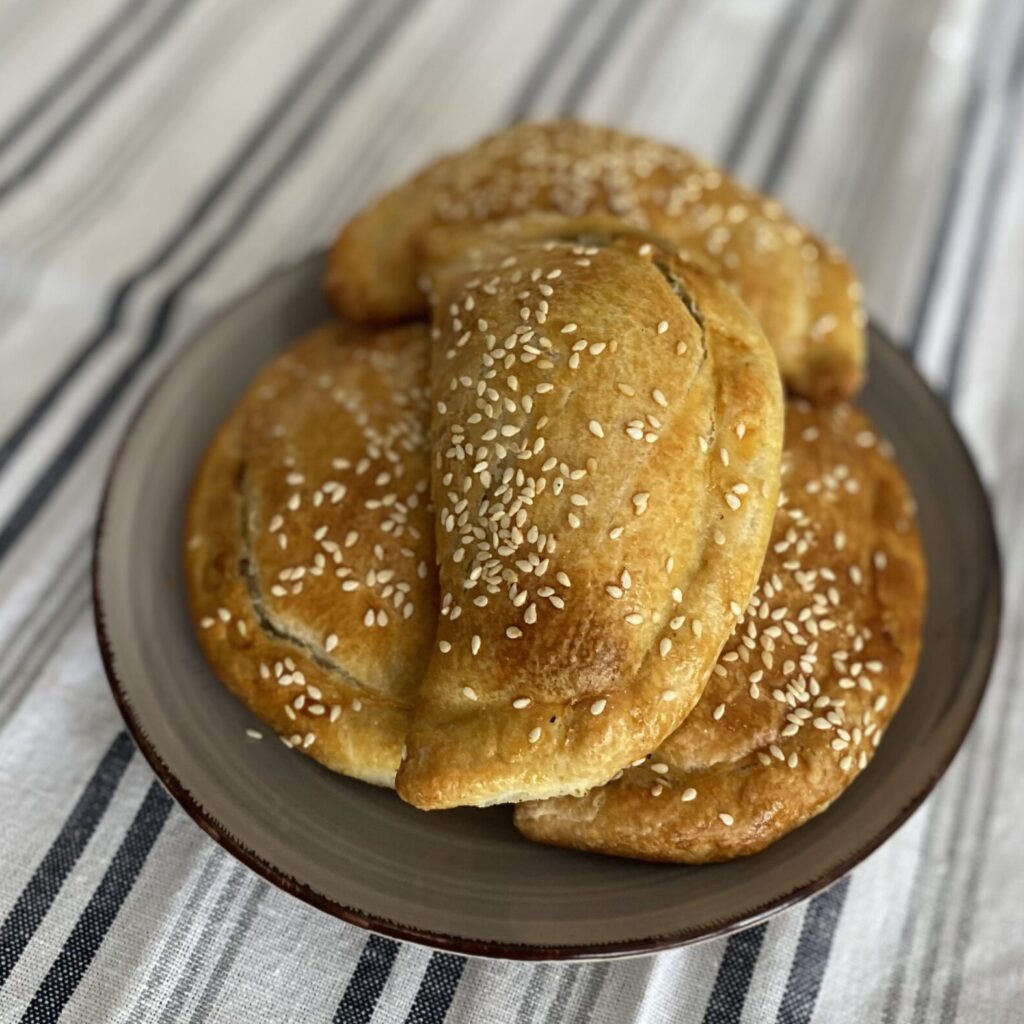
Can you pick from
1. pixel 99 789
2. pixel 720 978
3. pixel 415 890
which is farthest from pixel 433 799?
pixel 99 789

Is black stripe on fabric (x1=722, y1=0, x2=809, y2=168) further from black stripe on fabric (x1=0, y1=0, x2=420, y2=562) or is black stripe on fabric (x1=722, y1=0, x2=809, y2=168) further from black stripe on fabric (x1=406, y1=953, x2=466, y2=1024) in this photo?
black stripe on fabric (x1=406, y1=953, x2=466, y2=1024)

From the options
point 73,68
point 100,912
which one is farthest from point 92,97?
point 100,912

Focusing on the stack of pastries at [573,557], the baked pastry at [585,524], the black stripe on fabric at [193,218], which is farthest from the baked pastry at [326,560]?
the black stripe on fabric at [193,218]

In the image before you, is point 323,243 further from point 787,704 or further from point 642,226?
point 787,704

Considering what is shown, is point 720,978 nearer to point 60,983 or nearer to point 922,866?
point 922,866

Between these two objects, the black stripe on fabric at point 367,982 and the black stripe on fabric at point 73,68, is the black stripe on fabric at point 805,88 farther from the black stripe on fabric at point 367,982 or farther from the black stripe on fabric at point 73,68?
the black stripe on fabric at point 367,982
